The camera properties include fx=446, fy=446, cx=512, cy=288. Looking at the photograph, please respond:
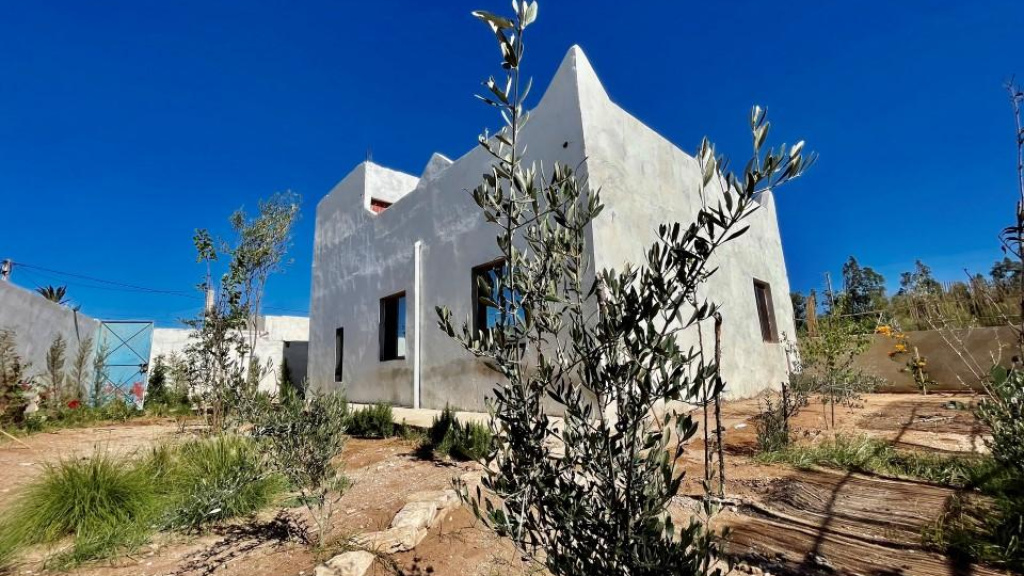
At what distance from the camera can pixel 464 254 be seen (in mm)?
7453

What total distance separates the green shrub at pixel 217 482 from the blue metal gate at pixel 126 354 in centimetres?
1019

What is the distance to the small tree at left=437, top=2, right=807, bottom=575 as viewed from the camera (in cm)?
121

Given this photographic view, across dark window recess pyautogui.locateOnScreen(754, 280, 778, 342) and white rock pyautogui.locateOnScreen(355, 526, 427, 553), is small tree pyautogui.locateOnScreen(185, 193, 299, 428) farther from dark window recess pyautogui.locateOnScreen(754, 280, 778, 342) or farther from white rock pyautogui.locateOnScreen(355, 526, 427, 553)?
dark window recess pyautogui.locateOnScreen(754, 280, 778, 342)

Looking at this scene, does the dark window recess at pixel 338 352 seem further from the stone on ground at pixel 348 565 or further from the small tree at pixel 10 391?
the stone on ground at pixel 348 565

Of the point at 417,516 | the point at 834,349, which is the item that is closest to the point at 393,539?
the point at 417,516

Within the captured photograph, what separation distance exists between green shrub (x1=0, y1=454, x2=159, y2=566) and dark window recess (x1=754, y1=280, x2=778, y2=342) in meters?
9.70

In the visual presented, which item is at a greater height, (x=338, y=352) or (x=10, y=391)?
(x=338, y=352)

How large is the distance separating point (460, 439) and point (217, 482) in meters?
2.09

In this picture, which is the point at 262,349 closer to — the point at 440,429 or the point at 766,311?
the point at 440,429

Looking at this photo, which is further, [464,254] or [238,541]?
[464,254]

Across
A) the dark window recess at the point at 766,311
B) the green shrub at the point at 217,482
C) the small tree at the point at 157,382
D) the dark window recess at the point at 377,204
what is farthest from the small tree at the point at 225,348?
the dark window recess at the point at 766,311

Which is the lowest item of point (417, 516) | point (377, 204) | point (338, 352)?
point (417, 516)

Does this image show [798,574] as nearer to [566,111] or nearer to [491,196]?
[491,196]

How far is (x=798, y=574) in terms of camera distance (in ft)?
6.88
